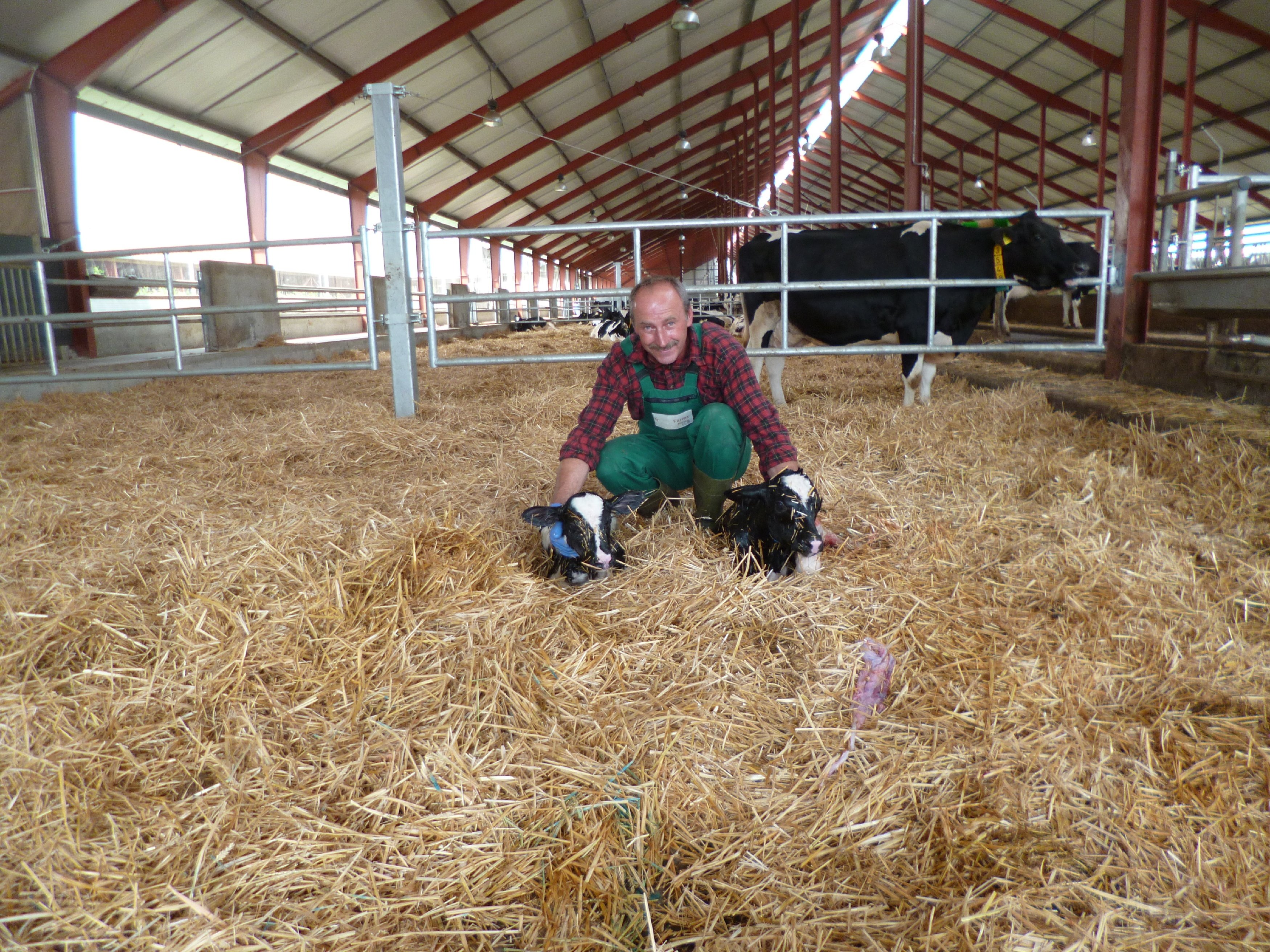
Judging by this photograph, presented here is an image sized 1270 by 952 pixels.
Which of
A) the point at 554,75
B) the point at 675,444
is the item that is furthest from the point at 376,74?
the point at 675,444

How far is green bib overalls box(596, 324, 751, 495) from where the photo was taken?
8.07ft

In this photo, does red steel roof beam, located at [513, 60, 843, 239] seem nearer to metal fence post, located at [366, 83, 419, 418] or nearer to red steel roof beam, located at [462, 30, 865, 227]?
red steel roof beam, located at [462, 30, 865, 227]

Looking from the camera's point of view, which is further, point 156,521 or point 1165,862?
point 156,521

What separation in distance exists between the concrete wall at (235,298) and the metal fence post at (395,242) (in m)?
5.04

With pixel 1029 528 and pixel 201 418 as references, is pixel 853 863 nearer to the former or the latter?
pixel 1029 528

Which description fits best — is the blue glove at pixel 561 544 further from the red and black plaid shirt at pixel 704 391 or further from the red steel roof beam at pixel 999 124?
the red steel roof beam at pixel 999 124

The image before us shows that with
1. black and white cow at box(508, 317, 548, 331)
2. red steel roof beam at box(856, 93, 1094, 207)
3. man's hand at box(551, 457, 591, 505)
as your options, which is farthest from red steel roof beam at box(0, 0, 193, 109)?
red steel roof beam at box(856, 93, 1094, 207)

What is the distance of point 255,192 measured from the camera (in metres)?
13.9

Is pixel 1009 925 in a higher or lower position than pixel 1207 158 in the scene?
lower

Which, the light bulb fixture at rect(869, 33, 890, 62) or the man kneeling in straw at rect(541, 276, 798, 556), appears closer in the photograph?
the man kneeling in straw at rect(541, 276, 798, 556)

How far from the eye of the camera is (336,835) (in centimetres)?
129

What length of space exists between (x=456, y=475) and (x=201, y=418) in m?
2.27

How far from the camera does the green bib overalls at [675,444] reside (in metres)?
2.46

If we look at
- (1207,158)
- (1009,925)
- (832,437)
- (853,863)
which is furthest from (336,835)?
(1207,158)
